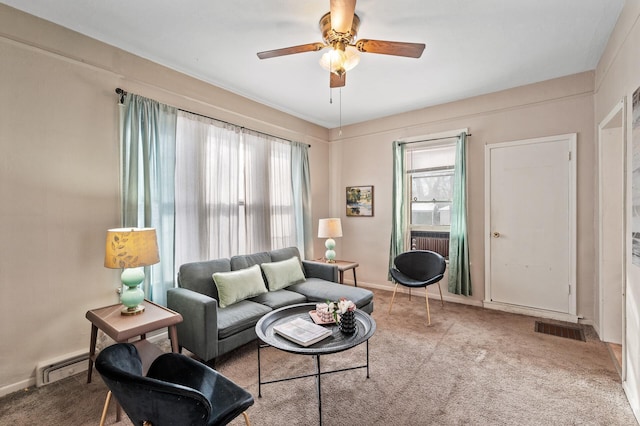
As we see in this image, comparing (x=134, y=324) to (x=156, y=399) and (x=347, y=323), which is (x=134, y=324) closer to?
(x=156, y=399)

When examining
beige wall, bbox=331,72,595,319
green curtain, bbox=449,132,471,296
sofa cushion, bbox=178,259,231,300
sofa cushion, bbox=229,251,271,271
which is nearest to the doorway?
beige wall, bbox=331,72,595,319

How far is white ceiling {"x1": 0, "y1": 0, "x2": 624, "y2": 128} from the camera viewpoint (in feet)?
7.32

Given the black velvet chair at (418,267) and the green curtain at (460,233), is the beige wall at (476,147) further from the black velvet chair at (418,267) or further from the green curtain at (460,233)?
the black velvet chair at (418,267)

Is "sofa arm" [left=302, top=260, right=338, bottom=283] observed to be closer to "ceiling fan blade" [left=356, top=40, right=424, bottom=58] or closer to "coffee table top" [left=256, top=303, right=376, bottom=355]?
"coffee table top" [left=256, top=303, right=376, bottom=355]

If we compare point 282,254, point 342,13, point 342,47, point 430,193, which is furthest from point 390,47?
point 430,193

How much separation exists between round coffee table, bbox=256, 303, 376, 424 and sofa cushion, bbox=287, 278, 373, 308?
696 millimetres

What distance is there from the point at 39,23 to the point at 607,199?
17.3ft

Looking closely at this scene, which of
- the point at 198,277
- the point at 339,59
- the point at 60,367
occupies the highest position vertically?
the point at 339,59

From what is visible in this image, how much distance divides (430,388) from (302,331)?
3.54 feet

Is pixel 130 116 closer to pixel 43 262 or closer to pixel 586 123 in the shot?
pixel 43 262

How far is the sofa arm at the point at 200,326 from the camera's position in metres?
2.41

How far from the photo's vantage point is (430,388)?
2229 mm

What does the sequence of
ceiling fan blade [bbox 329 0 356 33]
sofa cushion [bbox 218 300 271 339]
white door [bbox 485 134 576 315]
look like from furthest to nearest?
white door [bbox 485 134 576 315], sofa cushion [bbox 218 300 271 339], ceiling fan blade [bbox 329 0 356 33]

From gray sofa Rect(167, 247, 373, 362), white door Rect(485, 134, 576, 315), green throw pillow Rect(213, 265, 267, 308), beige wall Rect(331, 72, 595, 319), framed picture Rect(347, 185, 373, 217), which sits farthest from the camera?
framed picture Rect(347, 185, 373, 217)
